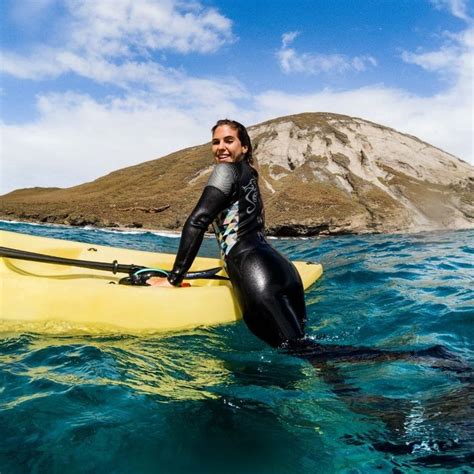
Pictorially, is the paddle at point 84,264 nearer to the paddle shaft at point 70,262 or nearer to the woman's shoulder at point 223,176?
the paddle shaft at point 70,262

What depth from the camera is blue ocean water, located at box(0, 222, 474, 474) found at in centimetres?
206

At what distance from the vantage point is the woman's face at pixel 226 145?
4035 mm

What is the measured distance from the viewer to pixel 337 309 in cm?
532

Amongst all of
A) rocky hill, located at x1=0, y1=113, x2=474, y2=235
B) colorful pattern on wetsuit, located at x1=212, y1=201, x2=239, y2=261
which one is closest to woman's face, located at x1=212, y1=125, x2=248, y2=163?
colorful pattern on wetsuit, located at x1=212, y1=201, x2=239, y2=261

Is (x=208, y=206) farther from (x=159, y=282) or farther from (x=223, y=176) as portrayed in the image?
(x=159, y=282)

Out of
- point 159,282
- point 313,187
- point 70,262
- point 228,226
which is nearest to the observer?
point 228,226

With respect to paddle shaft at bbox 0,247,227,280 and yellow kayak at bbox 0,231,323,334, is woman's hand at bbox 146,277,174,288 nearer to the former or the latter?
yellow kayak at bbox 0,231,323,334

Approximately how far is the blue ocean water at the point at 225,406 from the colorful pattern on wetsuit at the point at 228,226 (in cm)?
78

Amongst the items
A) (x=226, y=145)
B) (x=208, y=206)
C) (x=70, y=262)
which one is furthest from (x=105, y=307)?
(x=226, y=145)

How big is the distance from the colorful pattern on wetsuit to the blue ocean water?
2.55 ft

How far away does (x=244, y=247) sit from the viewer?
12.7ft

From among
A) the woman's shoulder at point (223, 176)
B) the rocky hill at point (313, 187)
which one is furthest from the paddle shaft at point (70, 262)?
the rocky hill at point (313, 187)

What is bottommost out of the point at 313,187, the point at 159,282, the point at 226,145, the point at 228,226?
the point at 159,282

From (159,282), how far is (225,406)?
1956 mm
